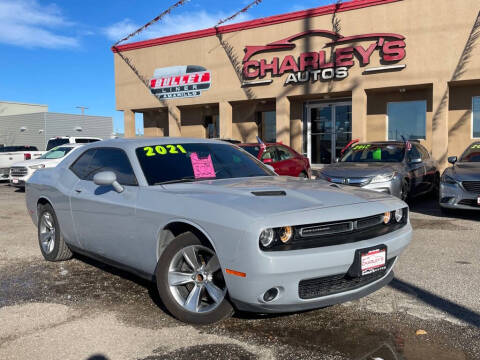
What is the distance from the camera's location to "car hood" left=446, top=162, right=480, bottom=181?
795cm

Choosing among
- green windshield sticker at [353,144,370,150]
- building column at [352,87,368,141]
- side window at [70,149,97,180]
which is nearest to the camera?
side window at [70,149,97,180]

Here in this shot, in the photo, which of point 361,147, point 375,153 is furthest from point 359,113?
point 375,153

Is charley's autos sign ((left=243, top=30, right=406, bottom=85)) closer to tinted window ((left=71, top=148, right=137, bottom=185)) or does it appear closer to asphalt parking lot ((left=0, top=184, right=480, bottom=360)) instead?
asphalt parking lot ((left=0, top=184, right=480, bottom=360))

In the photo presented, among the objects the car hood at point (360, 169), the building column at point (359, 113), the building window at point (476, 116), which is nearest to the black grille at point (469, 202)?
the car hood at point (360, 169)

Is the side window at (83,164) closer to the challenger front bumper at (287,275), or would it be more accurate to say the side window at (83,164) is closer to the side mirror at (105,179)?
the side mirror at (105,179)

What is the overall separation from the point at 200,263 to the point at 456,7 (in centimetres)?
1347

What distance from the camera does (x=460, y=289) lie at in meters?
4.28

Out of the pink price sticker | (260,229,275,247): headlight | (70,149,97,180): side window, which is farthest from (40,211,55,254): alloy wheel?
(260,229,275,247): headlight

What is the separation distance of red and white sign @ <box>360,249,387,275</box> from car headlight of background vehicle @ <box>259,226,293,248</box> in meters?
0.56

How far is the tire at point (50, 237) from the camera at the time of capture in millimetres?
5309

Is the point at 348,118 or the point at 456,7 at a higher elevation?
the point at 456,7

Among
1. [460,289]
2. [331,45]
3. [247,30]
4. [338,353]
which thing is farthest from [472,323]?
[247,30]

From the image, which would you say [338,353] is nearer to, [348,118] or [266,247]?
[266,247]

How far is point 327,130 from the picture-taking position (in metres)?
17.8
